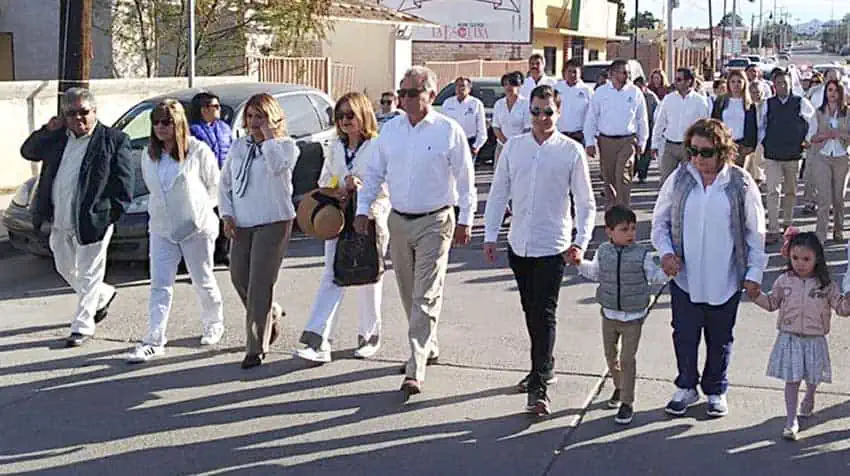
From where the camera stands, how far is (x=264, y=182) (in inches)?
277

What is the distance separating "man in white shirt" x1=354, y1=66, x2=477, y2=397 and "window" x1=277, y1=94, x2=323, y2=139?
5.55 meters

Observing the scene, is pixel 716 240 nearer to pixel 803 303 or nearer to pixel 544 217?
pixel 803 303

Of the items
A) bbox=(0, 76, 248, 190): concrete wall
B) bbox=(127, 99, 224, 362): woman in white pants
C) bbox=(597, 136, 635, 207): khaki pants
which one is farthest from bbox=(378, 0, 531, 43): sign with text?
bbox=(127, 99, 224, 362): woman in white pants

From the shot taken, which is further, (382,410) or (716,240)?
(382,410)

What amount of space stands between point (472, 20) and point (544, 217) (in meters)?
33.8

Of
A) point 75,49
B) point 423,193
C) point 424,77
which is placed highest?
point 75,49

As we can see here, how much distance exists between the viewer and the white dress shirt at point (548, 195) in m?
6.02

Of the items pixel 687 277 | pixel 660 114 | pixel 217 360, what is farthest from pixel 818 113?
pixel 217 360

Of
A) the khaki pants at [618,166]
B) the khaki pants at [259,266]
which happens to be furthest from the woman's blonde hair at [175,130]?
the khaki pants at [618,166]

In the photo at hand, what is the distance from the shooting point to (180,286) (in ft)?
31.6

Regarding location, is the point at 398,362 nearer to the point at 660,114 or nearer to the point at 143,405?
the point at 143,405

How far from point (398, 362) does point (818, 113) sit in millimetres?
6078

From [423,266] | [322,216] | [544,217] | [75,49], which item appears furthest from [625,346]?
[75,49]

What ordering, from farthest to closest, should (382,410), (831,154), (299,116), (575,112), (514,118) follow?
1. (575,112)
2. (514,118)
3. (299,116)
4. (831,154)
5. (382,410)
